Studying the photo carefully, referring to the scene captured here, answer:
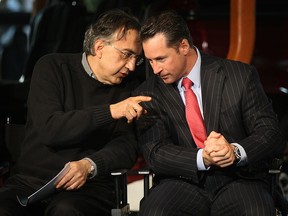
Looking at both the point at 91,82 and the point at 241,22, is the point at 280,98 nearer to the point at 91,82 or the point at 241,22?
the point at 241,22

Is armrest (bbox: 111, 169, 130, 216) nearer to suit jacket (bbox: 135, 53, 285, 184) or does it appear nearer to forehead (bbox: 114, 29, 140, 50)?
suit jacket (bbox: 135, 53, 285, 184)

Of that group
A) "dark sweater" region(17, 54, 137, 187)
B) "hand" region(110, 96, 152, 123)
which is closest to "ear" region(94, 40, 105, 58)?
"dark sweater" region(17, 54, 137, 187)

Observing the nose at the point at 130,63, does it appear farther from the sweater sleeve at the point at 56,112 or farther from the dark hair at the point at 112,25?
the sweater sleeve at the point at 56,112

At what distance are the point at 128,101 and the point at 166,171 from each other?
1.32 feet

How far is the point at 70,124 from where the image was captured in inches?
175

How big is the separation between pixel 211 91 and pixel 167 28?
39 cm

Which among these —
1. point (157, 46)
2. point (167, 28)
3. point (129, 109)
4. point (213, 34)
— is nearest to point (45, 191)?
point (129, 109)

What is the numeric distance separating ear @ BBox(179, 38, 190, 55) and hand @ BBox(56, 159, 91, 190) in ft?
2.49

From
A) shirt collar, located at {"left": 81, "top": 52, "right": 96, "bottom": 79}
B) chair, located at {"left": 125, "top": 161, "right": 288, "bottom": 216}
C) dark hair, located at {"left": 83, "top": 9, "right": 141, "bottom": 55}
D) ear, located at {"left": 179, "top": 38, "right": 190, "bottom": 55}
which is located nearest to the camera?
chair, located at {"left": 125, "top": 161, "right": 288, "bottom": 216}

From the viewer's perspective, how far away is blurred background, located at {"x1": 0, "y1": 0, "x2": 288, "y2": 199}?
6.19 metres

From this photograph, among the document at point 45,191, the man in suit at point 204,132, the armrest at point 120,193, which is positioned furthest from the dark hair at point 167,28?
the document at point 45,191

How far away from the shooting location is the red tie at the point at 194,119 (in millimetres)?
4453

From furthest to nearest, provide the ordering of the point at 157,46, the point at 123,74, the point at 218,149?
1. the point at 123,74
2. the point at 157,46
3. the point at 218,149

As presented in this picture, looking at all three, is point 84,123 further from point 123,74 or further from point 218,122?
point 218,122
